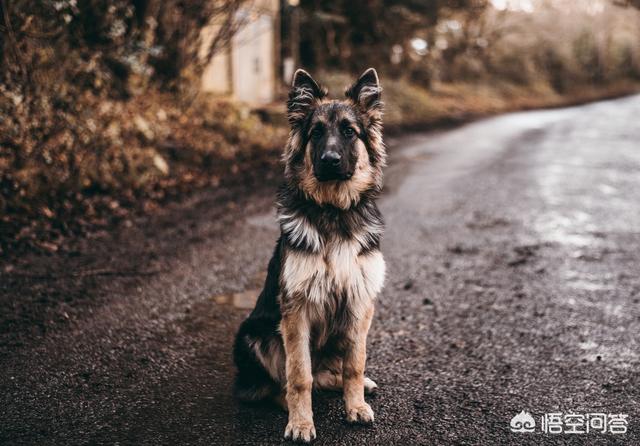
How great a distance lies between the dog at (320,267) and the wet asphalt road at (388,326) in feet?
0.70

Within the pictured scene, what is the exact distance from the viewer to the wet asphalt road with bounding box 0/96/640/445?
12.1 feet

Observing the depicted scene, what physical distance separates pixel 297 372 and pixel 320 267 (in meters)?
0.68

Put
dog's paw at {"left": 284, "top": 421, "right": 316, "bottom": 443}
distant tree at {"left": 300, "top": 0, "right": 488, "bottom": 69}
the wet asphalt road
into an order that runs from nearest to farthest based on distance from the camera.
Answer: dog's paw at {"left": 284, "top": 421, "right": 316, "bottom": 443} < the wet asphalt road < distant tree at {"left": 300, "top": 0, "right": 488, "bottom": 69}

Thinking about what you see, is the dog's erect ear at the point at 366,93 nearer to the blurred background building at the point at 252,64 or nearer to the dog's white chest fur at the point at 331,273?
the dog's white chest fur at the point at 331,273

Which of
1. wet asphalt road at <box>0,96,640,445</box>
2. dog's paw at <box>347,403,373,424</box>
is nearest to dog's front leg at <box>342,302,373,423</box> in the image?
dog's paw at <box>347,403,373,424</box>

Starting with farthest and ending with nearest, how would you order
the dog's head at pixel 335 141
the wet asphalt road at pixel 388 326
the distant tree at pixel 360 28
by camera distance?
the distant tree at pixel 360 28 < the dog's head at pixel 335 141 < the wet asphalt road at pixel 388 326

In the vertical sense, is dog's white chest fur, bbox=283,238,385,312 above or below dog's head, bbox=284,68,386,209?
below

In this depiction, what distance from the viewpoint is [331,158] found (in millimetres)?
3707

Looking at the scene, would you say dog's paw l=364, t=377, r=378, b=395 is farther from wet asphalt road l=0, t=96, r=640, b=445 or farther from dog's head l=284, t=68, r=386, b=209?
dog's head l=284, t=68, r=386, b=209

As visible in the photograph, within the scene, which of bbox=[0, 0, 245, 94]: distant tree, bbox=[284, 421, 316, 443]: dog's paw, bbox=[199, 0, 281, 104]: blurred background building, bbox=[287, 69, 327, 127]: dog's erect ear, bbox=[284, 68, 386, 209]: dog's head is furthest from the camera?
bbox=[199, 0, 281, 104]: blurred background building

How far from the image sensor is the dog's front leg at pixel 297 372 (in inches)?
140

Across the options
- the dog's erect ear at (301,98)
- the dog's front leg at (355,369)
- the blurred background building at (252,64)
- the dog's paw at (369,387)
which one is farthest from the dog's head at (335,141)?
the blurred background building at (252,64)

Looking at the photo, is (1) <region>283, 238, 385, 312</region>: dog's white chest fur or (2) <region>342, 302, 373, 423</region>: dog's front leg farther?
(2) <region>342, 302, 373, 423</region>: dog's front leg

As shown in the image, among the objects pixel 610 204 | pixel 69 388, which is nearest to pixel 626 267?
pixel 610 204
